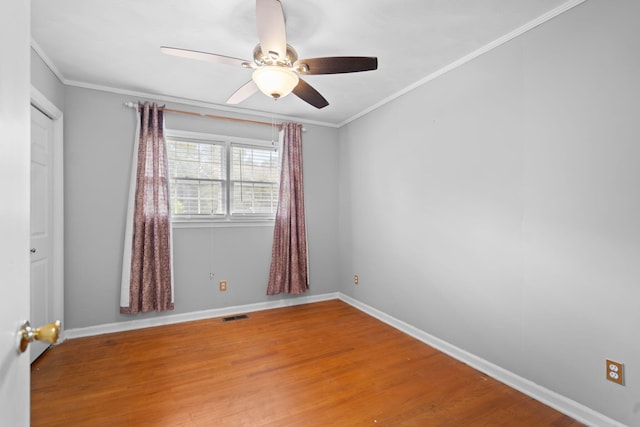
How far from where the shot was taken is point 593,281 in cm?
183

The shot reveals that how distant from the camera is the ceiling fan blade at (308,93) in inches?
88.7

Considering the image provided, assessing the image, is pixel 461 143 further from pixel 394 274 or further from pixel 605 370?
pixel 605 370

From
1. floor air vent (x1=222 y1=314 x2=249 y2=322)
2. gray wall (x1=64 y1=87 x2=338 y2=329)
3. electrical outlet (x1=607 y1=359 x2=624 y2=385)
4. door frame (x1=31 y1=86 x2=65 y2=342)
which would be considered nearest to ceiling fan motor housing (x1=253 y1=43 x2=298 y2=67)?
gray wall (x1=64 y1=87 x2=338 y2=329)

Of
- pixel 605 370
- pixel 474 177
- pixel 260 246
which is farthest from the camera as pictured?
pixel 260 246

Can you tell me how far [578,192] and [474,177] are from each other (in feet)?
2.42

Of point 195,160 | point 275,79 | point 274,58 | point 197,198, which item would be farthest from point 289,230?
point 274,58

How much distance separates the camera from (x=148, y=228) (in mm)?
3262

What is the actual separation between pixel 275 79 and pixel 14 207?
5.21 ft

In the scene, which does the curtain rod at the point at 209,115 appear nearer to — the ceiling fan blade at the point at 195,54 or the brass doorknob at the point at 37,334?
the ceiling fan blade at the point at 195,54

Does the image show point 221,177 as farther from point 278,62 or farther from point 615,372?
point 615,372

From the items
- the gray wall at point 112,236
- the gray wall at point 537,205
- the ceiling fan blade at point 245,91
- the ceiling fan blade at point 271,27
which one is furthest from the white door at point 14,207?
the gray wall at point 112,236

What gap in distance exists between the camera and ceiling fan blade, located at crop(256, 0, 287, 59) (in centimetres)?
159

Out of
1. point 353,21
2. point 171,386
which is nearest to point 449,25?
point 353,21

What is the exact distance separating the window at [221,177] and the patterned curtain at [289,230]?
0.47 ft
